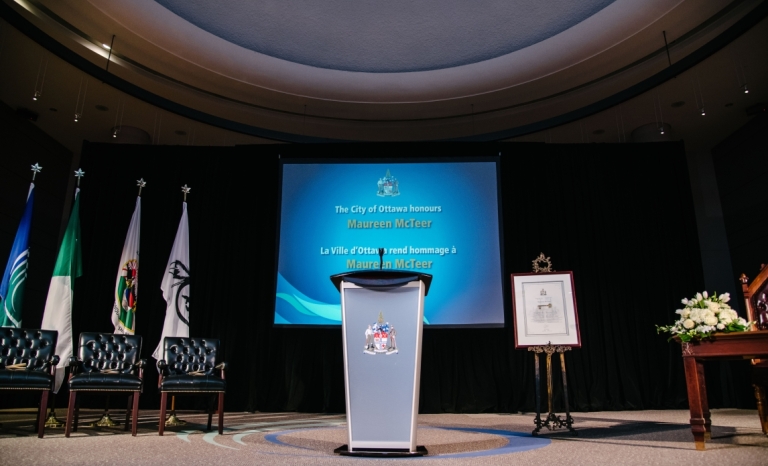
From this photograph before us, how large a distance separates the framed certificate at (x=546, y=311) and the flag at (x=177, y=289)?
4122 millimetres

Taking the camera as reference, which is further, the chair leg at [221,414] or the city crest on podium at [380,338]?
the chair leg at [221,414]

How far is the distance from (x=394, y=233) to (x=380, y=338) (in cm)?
396

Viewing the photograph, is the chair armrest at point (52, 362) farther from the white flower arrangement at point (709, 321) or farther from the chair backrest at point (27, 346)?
the white flower arrangement at point (709, 321)

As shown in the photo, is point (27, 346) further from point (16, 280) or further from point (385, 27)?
point (385, 27)

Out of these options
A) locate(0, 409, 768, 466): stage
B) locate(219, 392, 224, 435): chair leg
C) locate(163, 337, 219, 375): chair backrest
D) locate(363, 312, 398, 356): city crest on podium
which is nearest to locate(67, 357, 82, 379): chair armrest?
locate(0, 409, 768, 466): stage

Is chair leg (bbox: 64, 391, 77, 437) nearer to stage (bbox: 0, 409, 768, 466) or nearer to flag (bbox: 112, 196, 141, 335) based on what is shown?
stage (bbox: 0, 409, 768, 466)

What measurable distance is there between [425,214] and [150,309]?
158 inches

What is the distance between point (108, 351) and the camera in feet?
16.7

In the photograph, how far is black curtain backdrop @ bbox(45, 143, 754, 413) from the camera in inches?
272

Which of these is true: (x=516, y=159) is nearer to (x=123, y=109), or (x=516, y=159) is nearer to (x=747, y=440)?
(x=747, y=440)

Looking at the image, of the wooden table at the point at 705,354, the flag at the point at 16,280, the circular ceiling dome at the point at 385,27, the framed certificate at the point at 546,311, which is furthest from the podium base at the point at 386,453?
the circular ceiling dome at the point at 385,27

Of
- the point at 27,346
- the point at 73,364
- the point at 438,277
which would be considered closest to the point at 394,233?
the point at 438,277

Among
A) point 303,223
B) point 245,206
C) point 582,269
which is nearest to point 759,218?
point 582,269

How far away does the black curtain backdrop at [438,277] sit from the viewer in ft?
22.7
